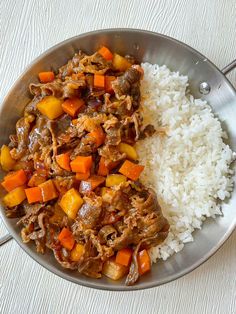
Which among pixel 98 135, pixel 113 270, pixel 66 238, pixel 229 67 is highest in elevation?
pixel 229 67

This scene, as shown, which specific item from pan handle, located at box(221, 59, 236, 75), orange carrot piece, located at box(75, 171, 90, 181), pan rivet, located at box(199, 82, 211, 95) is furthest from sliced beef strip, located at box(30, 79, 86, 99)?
pan handle, located at box(221, 59, 236, 75)

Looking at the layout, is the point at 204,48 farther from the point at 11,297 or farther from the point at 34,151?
the point at 11,297

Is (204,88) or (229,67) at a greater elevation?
(229,67)

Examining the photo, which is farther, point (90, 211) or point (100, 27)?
point (100, 27)

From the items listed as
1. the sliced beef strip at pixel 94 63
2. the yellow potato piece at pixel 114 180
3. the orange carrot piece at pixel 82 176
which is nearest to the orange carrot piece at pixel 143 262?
the yellow potato piece at pixel 114 180

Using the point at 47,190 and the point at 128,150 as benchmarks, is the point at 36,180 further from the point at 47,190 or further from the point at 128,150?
the point at 128,150

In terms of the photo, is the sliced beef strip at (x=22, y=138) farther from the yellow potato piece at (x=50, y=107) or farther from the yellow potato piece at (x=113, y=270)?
the yellow potato piece at (x=113, y=270)

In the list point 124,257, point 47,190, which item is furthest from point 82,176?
point 124,257

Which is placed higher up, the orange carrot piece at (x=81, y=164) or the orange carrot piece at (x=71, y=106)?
the orange carrot piece at (x=71, y=106)

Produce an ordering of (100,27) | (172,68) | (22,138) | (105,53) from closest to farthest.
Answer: (22,138)
(105,53)
(172,68)
(100,27)
